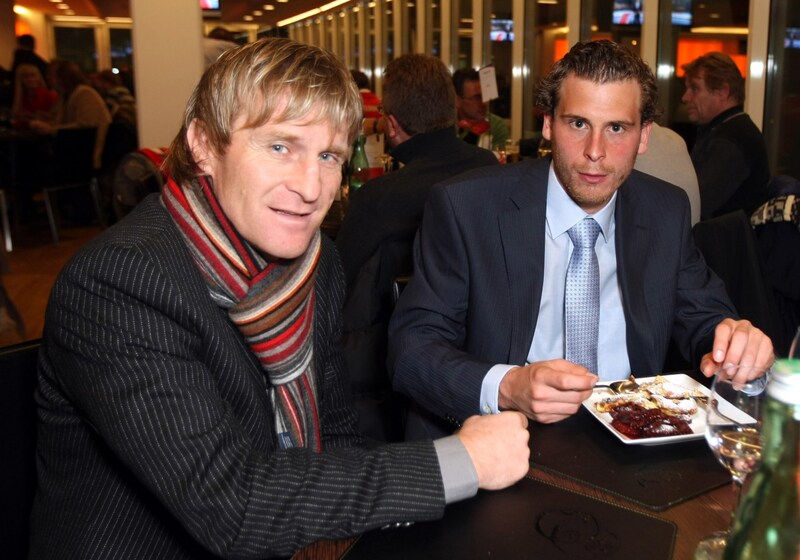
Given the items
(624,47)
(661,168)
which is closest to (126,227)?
(624,47)

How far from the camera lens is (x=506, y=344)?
1.86m

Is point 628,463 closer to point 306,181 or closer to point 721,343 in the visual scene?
point 721,343

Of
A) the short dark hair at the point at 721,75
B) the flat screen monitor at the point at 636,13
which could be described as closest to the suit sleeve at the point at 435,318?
the short dark hair at the point at 721,75

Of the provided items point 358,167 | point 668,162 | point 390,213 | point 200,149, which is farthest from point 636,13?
point 200,149

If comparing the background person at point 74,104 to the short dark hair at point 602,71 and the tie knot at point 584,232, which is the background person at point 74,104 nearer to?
the short dark hair at point 602,71

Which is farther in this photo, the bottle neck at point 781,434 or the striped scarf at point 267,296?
the striped scarf at point 267,296

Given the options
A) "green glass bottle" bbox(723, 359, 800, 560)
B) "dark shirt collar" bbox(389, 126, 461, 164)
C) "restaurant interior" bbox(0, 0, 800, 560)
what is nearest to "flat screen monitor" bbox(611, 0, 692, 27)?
"restaurant interior" bbox(0, 0, 800, 560)

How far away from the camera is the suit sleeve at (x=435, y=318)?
1658mm

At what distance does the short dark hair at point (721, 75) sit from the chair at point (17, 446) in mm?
4907

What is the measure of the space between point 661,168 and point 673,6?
4484mm

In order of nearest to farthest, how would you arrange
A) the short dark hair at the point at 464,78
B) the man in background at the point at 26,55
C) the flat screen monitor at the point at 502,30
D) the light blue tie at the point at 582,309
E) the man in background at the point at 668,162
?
the light blue tie at the point at 582,309
the man in background at the point at 668,162
the man in background at the point at 26,55
the short dark hair at the point at 464,78
the flat screen monitor at the point at 502,30

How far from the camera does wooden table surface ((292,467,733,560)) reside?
3.18 ft

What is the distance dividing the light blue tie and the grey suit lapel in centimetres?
7

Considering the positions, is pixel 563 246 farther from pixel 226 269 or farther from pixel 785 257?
pixel 785 257
